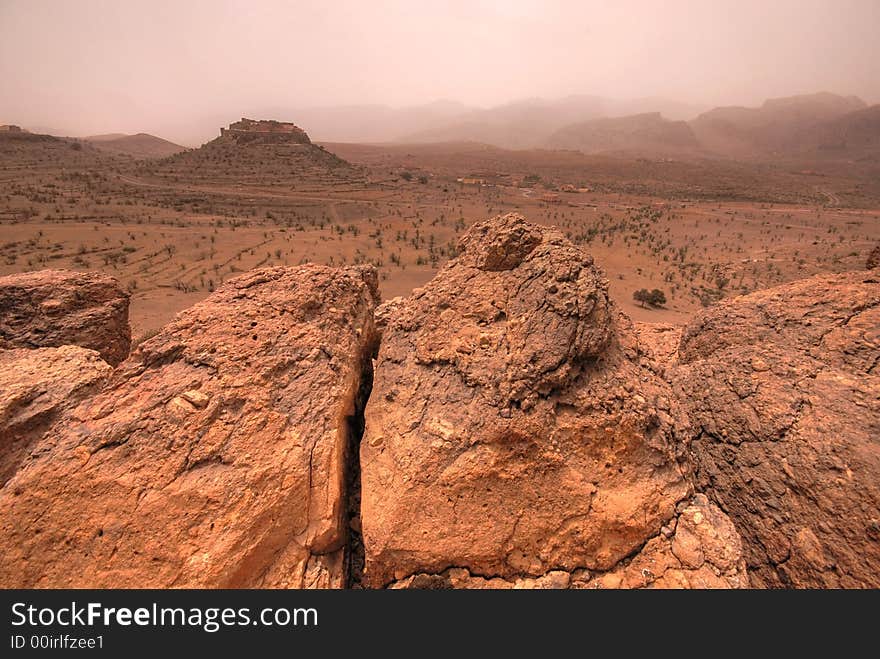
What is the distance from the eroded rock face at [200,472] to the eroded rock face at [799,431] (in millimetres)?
2308

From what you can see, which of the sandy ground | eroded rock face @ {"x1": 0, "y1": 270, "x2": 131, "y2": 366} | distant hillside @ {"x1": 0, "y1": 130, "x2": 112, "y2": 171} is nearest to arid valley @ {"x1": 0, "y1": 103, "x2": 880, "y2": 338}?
the sandy ground

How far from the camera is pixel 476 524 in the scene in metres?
1.94

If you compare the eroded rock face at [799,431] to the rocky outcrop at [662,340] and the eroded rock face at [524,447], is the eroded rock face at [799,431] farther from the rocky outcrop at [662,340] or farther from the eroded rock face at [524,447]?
the rocky outcrop at [662,340]

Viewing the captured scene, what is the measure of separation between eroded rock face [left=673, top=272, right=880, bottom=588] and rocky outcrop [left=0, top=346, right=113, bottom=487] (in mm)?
3715

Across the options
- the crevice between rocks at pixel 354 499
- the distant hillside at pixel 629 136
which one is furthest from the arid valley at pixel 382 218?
the distant hillside at pixel 629 136

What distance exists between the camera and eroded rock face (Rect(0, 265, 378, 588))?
5.37 feet

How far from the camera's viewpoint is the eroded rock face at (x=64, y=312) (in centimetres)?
304

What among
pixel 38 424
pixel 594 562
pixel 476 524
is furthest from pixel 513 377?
pixel 38 424

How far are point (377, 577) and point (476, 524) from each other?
0.56 metres

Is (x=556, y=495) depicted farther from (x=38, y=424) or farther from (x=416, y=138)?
(x=416, y=138)

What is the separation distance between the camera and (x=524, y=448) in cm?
200

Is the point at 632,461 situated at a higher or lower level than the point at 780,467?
higher

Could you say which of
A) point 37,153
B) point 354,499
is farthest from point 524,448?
point 37,153

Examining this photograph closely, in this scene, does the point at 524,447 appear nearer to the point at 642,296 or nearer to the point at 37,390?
the point at 37,390
